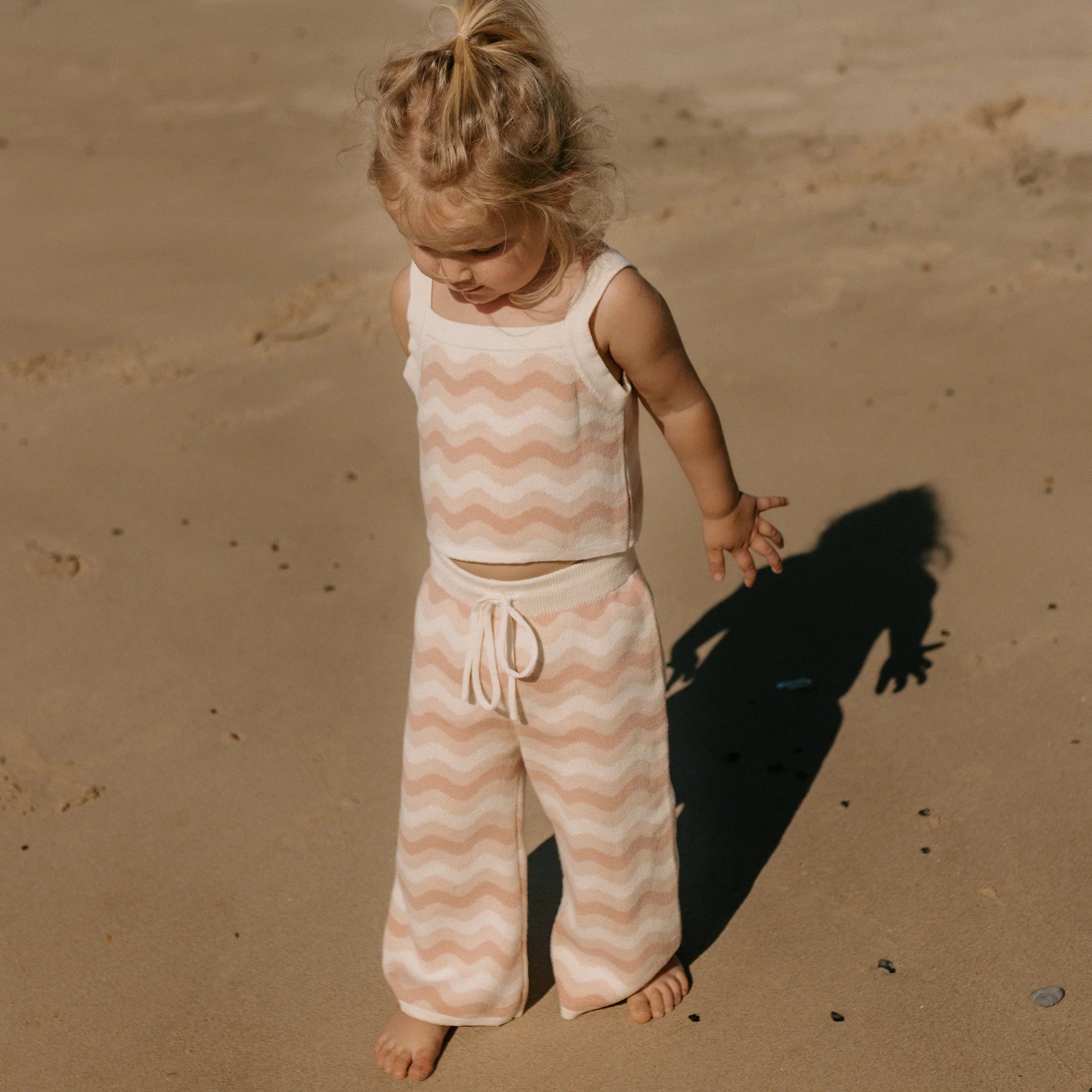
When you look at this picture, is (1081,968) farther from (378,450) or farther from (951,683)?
(378,450)

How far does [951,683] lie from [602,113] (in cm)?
173

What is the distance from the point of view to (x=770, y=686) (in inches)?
120

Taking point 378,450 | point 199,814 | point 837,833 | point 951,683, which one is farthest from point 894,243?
point 199,814

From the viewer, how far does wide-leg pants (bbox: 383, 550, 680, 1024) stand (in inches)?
75.6

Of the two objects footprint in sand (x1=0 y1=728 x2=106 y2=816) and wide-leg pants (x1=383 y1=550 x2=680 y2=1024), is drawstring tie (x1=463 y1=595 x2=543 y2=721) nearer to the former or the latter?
wide-leg pants (x1=383 y1=550 x2=680 y2=1024)

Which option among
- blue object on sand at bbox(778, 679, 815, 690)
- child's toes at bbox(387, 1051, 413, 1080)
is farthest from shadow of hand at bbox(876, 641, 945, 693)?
child's toes at bbox(387, 1051, 413, 1080)

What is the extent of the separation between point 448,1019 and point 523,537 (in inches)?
34.8

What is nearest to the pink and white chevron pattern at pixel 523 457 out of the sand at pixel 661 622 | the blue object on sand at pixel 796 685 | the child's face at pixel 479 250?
the child's face at pixel 479 250

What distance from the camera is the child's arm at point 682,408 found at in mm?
1760

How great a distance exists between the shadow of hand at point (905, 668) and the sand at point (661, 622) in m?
0.02

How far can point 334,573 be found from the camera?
3545 millimetres

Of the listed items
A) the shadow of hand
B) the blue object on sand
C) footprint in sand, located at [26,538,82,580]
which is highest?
the shadow of hand

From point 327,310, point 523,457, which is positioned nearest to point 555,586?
point 523,457

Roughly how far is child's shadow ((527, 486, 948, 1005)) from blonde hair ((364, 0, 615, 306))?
4.44ft
